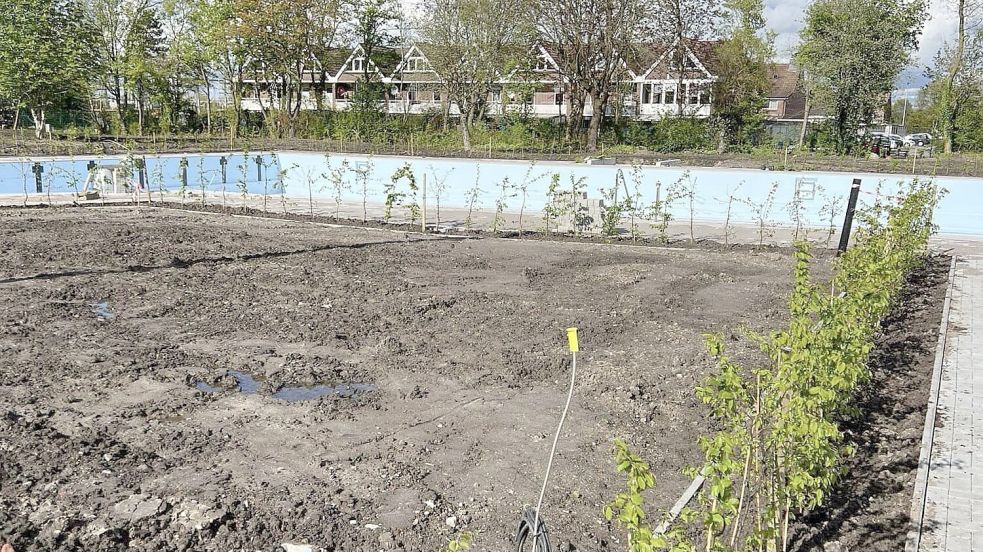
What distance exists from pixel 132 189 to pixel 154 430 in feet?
54.4

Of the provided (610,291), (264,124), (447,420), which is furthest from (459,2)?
(447,420)

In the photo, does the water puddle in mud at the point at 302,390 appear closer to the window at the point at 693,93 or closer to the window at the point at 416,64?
the window at the point at 416,64

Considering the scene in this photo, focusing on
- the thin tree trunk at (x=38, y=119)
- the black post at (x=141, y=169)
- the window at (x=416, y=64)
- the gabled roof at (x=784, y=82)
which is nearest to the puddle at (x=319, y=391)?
the black post at (x=141, y=169)

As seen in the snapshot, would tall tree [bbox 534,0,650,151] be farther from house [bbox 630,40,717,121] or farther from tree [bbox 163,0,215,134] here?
tree [bbox 163,0,215,134]

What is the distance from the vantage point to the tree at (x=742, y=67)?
3534 centimetres

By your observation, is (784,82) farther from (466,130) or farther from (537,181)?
(537,181)

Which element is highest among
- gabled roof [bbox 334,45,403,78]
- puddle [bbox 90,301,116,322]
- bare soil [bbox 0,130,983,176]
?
gabled roof [bbox 334,45,403,78]

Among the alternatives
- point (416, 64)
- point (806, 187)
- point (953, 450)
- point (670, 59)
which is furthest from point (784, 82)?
point (953, 450)

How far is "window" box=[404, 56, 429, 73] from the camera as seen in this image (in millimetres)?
38688

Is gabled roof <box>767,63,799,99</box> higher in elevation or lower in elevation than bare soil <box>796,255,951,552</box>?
higher

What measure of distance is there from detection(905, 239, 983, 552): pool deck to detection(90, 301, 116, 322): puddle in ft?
25.6

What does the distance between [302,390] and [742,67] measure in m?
34.3

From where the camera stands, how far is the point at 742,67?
120 feet

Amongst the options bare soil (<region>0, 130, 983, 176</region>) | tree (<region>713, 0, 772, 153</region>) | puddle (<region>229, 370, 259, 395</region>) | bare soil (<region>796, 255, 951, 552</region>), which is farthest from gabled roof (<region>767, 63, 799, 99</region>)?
puddle (<region>229, 370, 259, 395</region>)
